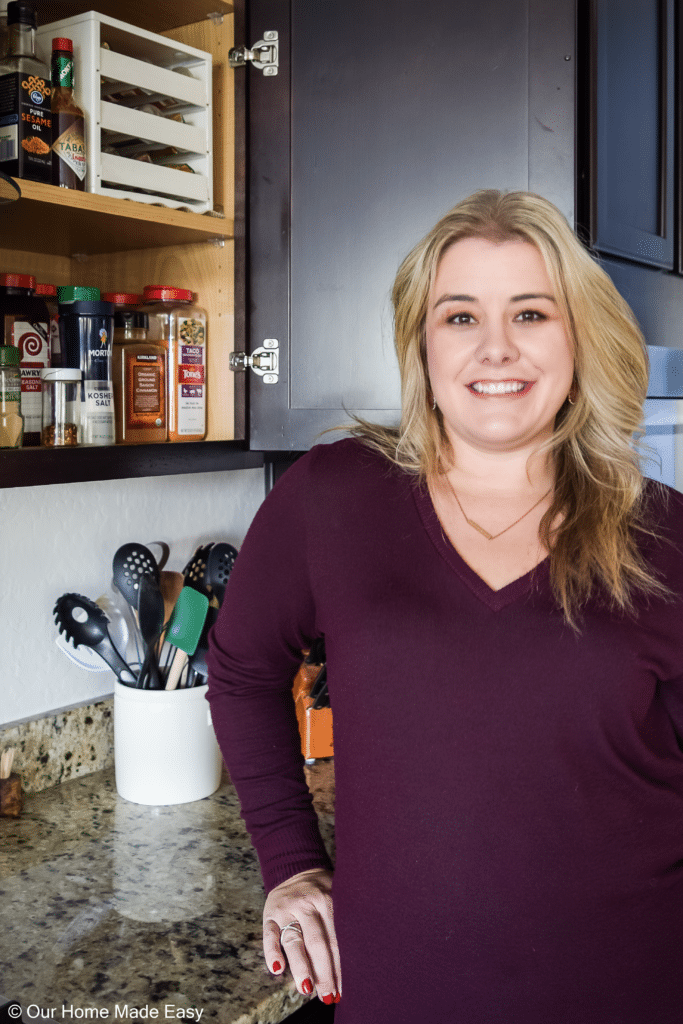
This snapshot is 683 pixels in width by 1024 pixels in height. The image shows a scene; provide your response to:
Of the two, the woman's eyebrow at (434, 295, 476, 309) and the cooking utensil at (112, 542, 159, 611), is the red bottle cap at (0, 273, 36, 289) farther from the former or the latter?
the woman's eyebrow at (434, 295, 476, 309)

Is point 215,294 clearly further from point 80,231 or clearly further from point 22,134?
point 22,134

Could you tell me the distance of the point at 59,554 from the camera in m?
1.53

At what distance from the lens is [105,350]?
1265 mm

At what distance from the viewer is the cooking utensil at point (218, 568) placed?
1.51 m

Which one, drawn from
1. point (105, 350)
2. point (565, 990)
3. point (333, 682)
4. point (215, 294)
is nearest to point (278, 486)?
point (333, 682)

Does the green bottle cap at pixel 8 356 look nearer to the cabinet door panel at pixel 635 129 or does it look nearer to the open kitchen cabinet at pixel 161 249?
the open kitchen cabinet at pixel 161 249

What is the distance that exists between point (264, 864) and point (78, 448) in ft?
1.75

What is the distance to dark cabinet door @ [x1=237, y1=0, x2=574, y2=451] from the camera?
117 cm

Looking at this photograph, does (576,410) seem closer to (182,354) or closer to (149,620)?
(182,354)

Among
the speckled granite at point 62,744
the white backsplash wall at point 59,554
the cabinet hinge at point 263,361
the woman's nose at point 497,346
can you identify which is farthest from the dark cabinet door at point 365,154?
the speckled granite at point 62,744

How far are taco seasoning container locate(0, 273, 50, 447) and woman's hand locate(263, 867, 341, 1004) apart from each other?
0.63 m

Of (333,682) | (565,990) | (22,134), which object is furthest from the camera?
(22,134)

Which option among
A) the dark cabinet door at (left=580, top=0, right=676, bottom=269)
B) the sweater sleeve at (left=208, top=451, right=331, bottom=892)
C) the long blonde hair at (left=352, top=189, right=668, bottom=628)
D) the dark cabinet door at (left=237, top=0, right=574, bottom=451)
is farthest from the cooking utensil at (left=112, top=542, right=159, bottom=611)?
the dark cabinet door at (left=580, top=0, right=676, bottom=269)

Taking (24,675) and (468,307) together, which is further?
(24,675)
